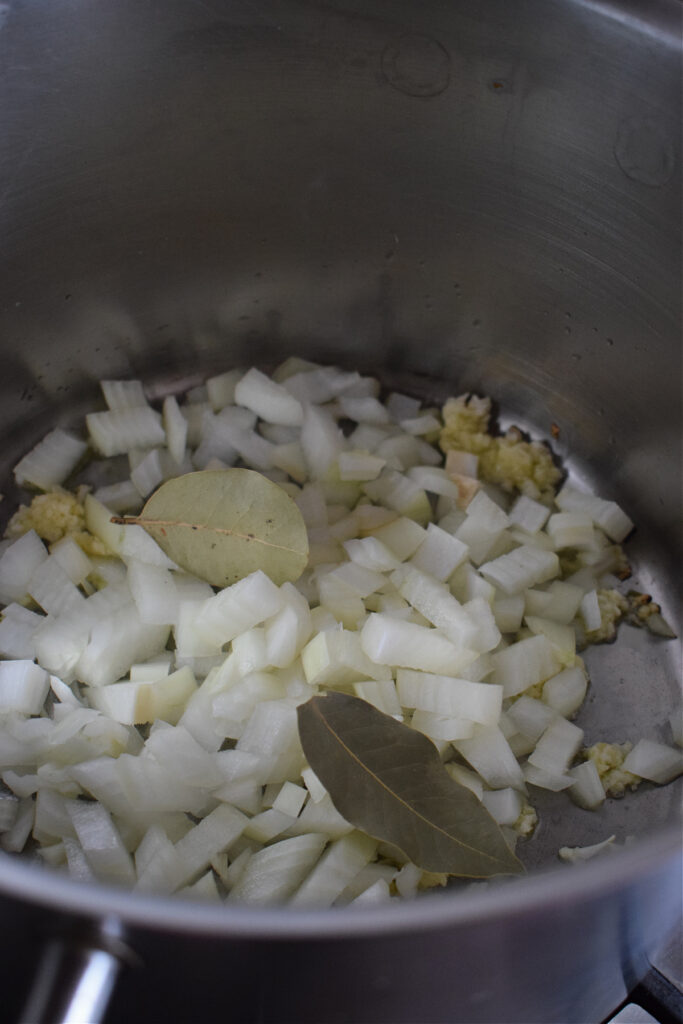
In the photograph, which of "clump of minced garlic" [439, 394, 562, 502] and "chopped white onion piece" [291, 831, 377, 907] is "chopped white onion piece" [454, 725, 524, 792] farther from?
"clump of minced garlic" [439, 394, 562, 502]

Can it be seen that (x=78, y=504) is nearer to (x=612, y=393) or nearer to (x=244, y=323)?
(x=244, y=323)

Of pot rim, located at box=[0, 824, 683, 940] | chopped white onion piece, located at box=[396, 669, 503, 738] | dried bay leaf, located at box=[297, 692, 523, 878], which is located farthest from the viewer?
chopped white onion piece, located at box=[396, 669, 503, 738]

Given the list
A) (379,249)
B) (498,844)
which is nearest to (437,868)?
(498,844)

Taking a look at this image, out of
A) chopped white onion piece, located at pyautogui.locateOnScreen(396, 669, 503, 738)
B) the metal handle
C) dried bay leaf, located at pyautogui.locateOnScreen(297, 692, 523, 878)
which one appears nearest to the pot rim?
the metal handle

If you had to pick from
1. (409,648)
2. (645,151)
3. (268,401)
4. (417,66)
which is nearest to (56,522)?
(268,401)

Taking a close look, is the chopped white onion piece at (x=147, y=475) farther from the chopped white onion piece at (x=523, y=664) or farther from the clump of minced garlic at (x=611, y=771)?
the clump of minced garlic at (x=611, y=771)

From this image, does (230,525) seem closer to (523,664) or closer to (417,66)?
(523,664)

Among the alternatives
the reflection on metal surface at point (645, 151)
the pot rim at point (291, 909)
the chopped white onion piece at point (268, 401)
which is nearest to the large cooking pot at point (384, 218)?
the reflection on metal surface at point (645, 151)
